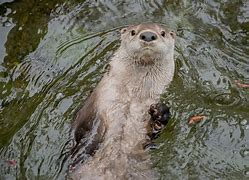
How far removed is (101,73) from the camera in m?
5.82

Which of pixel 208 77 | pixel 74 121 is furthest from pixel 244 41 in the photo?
pixel 74 121

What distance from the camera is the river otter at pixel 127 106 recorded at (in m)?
4.70

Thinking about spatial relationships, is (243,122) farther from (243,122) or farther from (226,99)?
(226,99)

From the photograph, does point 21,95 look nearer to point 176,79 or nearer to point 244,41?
point 176,79

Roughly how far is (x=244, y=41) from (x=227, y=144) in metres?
1.46

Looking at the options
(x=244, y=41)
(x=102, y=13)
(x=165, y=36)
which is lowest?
(x=244, y=41)

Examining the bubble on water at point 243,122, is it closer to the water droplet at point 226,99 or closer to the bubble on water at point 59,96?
the water droplet at point 226,99

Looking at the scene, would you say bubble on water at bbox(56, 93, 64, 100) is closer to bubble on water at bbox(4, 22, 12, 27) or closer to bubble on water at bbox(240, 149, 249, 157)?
bubble on water at bbox(4, 22, 12, 27)

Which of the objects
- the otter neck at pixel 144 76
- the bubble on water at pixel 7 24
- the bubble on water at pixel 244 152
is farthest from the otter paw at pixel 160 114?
the bubble on water at pixel 7 24

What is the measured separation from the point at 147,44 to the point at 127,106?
469mm

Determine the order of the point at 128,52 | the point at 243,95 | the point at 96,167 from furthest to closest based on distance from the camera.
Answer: the point at 243,95 → the point at 128,52 → the point at 96,167

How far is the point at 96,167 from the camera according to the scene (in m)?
4.68

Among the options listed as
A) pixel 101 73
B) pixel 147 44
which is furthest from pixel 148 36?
pixel 101 73

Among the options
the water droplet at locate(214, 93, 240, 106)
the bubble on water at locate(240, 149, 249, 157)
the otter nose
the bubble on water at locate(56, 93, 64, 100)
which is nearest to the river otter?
the otter nose
